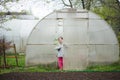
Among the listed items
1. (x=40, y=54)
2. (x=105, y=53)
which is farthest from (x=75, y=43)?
(x=40, y=54)

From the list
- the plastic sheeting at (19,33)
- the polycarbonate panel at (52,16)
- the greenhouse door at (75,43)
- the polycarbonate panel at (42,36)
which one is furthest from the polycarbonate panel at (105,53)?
the plastic sheeting at (19,33)

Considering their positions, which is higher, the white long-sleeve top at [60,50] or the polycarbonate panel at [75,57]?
the white long-sleeve top at [60,50]

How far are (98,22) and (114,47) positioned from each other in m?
1.75

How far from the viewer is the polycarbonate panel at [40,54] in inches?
779

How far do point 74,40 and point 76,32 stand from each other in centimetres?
49

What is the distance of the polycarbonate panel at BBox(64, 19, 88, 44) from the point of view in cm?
2017

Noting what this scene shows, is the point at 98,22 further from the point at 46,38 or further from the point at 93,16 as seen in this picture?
the point at 46,38

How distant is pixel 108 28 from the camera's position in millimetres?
20594

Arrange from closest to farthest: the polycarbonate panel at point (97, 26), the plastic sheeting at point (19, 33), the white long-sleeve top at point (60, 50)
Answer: the white long-sleeve top at point (60, 50), the polycarbonate panel at point (97, 26), the plastic sheeting at point (19, 33)

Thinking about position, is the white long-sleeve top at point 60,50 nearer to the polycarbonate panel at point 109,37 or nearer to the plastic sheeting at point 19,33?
the polycarbonate panel at point 109,37

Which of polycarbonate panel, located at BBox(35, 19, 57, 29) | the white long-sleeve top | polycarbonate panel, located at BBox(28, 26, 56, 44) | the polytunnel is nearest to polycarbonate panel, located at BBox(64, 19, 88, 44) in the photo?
the polytunnel

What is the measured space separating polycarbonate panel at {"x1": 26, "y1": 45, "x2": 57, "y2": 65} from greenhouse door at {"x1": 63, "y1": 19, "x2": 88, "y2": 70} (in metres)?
0.81

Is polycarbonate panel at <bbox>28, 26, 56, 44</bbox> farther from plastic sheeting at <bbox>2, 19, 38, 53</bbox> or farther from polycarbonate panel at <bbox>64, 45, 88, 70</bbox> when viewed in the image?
plastic sheeting at <bbox>2, 19, 38, 53</bbox>

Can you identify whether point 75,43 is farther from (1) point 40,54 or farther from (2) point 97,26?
(1) point 40,54
